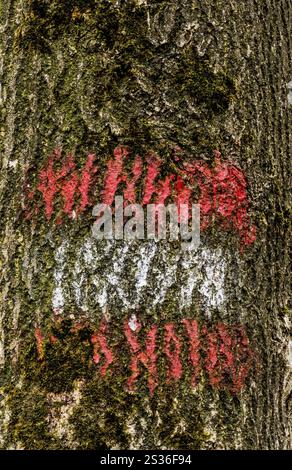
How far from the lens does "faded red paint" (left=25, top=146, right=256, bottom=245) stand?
1.88 metres

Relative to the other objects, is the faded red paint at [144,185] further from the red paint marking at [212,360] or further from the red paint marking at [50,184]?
the red paint marking at [212,360]

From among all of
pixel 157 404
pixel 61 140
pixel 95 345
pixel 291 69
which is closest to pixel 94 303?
pixel 95 345

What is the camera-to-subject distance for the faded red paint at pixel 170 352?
6.01 ft

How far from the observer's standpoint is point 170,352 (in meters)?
1.85

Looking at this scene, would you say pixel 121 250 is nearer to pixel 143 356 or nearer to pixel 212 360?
pixel 143 356

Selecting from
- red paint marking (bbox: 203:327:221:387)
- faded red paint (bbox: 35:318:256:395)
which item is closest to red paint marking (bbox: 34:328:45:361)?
faded red paint (bbox: 35:318:256:395)

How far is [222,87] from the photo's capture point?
6.42ft

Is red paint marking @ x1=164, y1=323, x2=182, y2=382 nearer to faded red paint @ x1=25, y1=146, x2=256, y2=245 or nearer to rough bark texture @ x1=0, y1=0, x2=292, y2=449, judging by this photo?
rough bark texture @ x1=0, y1=0, x2=292, y2=449

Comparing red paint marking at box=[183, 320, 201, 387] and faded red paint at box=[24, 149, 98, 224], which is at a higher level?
faded red paint at box=[24, 149, 98, 224]

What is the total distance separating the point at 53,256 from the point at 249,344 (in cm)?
63

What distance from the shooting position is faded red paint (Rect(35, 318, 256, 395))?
72.1 inches
